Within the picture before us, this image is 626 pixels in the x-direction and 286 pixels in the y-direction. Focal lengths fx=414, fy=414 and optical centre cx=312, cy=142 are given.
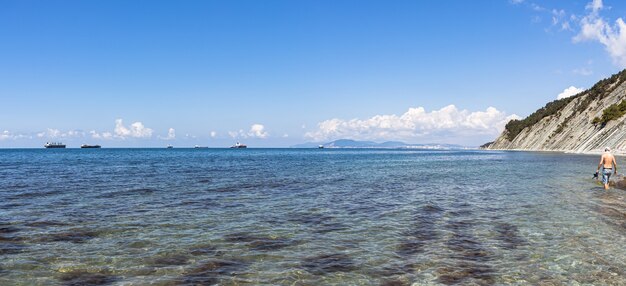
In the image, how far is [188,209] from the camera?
22797 mm

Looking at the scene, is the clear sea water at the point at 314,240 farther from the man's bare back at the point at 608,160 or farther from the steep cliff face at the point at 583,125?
the steep cliff face at the point at 583,125

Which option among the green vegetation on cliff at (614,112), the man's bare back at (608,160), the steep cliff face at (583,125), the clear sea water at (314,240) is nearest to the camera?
the clear sea water at (314,240)

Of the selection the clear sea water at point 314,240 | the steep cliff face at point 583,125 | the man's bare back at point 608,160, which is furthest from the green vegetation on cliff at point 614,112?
the clear sea water at point 314,240

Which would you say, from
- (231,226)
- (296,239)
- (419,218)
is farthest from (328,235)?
(419,218)

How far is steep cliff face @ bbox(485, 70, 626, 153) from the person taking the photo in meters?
100

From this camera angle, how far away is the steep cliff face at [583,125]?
100 meters

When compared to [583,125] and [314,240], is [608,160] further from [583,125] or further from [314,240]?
[583,125]

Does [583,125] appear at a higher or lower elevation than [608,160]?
higher

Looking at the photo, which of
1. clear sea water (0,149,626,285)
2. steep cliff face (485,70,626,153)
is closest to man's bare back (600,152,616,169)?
clear sea water (0,149,626,285)

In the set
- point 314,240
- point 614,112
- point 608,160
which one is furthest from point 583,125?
point 314,240

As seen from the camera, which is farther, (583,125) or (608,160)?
(583,125)

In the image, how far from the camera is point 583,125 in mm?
125750

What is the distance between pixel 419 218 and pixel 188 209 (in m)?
12.3

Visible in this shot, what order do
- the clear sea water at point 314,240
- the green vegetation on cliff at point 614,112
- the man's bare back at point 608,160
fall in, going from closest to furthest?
the clear sea water at point 314,240 < the man's bare back at point 608,160 < the green vegetation on cliff at point 614,112
